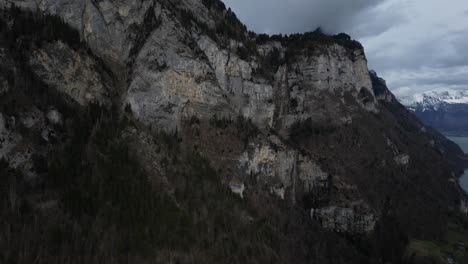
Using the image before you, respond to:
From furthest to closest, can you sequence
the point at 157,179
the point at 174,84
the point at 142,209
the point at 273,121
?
the point at 273,121, the point at 174,84, the point at 157,179, the point at 142,209

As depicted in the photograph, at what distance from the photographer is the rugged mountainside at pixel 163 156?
10162cm

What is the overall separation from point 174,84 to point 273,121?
5963 cm

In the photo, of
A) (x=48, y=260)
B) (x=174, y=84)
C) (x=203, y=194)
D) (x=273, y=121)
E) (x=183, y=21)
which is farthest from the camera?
(x=273, y=121)

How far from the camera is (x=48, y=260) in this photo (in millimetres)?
93812

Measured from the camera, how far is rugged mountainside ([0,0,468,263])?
101625 millimetres

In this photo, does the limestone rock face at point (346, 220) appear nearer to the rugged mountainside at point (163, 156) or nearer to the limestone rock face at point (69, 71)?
the rugged mountainside at point (163, 156)

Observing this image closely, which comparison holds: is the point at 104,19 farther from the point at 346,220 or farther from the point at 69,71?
the point at 346,220

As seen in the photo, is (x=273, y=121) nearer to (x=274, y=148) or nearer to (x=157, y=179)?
(x=274, y=148)

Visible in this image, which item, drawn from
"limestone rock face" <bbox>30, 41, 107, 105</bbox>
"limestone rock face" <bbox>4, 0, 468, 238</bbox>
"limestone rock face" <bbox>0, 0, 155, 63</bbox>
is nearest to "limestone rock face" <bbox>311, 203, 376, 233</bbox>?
"limestone rock face" <bbox>4, 0, 468, 238</bbox>

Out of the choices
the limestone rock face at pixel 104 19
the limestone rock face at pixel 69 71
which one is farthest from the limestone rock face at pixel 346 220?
the limestone rock face at pixel 104 19

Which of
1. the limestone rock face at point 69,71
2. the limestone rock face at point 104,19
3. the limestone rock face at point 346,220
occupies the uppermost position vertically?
the limestone rock face at point 104,19

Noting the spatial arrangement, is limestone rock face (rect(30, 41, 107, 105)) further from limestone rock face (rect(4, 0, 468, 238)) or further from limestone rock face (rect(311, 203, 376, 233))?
limestone rock face (rect(311, 203, 376, 233))

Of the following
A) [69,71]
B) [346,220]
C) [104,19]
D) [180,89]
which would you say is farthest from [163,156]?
[346,220]

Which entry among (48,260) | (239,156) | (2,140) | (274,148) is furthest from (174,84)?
(48,260)
